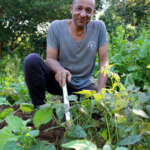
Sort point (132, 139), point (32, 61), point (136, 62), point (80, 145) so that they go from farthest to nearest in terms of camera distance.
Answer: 1. point (136, 62)
2. point (32, 61)
3. point (132, 139)
4. point (80, 145)

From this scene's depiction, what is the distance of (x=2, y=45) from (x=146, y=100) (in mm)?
11103

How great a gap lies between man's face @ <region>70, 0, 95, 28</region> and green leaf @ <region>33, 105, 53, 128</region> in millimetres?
1129

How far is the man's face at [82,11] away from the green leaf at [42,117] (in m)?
1.13

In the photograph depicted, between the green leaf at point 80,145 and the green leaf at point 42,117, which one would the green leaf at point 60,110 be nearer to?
the green leaf at point 42,117

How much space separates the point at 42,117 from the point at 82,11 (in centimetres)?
120

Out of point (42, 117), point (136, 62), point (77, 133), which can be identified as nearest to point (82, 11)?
point (136, 62)

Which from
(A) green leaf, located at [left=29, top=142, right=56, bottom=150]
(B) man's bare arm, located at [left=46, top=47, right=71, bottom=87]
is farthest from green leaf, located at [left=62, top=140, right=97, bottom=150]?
(B) man's bare arm, located at [left=46, top=47, right=71, bottom=87]

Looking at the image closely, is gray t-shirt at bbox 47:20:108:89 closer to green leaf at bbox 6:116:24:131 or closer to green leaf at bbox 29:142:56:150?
green leaf at bbox 6:116:24:131

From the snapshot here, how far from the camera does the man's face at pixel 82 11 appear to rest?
2.16 m

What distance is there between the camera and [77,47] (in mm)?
2299

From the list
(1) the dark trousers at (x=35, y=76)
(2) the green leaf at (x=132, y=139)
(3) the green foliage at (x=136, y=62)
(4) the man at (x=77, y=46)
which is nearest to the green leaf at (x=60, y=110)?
(2) the green leaf at (x=132, y=139)

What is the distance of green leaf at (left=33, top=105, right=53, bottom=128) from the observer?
4.04 feet

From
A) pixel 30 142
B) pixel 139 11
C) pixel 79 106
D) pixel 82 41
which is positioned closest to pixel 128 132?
pixel 79 106

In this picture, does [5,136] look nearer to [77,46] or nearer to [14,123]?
[14,123]
